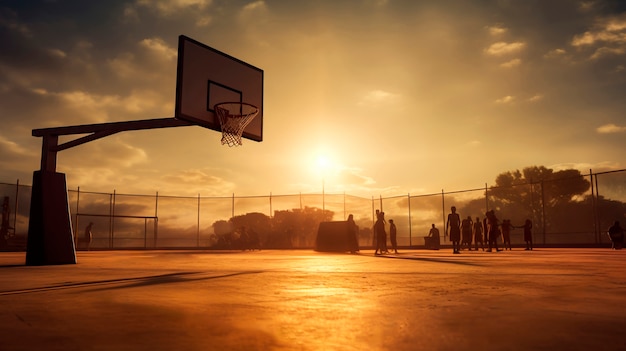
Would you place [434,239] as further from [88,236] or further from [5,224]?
[5,224]

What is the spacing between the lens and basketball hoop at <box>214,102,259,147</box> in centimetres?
1375

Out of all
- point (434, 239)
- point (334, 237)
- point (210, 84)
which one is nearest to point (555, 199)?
point (434, 239)

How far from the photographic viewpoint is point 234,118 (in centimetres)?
1423

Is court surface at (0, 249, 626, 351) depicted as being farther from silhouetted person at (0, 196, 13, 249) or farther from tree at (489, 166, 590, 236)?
tree at (489, 166, 590, 236)

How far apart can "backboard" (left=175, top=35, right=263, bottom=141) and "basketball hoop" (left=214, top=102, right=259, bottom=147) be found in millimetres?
147

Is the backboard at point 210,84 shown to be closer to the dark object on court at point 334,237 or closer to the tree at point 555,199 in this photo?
the dark object on court at point 334,237

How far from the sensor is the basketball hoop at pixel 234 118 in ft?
45.1

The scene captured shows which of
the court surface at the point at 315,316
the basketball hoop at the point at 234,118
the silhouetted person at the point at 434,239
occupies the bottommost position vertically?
the court surface at the point at 315,316

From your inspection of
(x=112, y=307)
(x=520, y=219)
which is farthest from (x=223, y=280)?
(x=520, y=219)

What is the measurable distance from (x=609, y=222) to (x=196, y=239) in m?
46.5

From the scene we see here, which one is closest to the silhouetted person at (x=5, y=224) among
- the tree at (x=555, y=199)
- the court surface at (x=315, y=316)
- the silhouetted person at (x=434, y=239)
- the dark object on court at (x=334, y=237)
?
the dark object on court at (x=334, y=237)

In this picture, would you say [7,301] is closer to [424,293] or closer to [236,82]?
[424,293]

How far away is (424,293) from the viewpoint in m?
5.49

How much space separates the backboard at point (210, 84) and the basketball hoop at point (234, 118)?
15 centimetres
